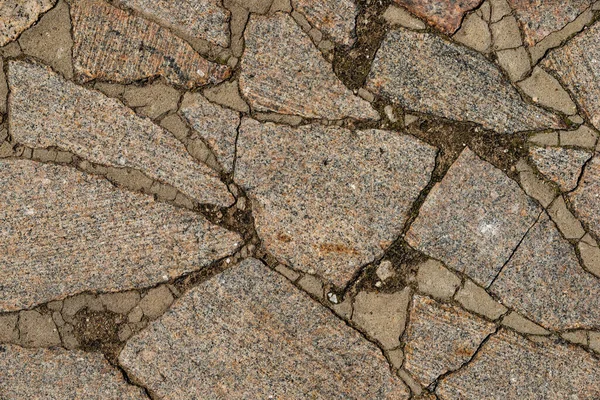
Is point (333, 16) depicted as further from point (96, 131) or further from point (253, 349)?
point (253, 349)

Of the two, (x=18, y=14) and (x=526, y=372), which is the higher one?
(x=18, y=14)

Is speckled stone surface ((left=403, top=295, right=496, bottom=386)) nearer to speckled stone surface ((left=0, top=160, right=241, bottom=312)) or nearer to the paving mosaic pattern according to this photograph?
the paving mosaic pattern

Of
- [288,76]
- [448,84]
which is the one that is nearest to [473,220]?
[448,84]

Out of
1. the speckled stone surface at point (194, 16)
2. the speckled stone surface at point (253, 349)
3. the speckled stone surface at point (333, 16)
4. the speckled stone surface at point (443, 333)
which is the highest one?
the speckled stone surface at point (333, 16)

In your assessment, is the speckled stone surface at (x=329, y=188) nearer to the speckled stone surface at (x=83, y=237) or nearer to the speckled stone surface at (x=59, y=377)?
the speckled stone surface at (x=83, y=237)

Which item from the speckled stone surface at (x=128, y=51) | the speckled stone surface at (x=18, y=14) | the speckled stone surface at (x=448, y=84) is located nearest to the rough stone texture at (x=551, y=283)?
the speckled stone surface at (x=448, y=84)

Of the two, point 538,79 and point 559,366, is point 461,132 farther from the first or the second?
point 559,366

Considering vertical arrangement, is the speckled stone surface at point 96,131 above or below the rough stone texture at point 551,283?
below

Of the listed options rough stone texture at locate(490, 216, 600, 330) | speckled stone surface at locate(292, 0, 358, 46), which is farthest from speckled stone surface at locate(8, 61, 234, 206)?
rough stone texture at locate(490, 216, 600, 330)
